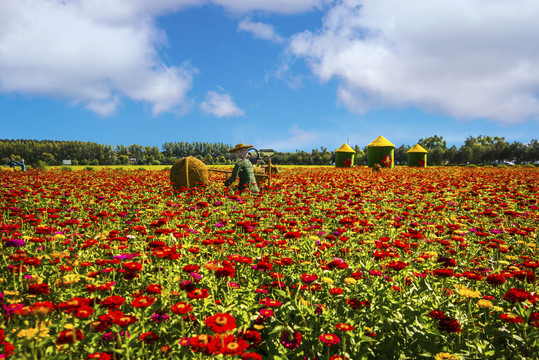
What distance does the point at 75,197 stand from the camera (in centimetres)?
829

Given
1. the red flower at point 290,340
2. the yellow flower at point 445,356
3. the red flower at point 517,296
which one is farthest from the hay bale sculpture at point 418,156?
the red flower at point 290,340

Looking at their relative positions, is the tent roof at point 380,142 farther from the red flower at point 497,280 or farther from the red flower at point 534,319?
the red flower at point 534,319

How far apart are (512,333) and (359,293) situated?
124cm

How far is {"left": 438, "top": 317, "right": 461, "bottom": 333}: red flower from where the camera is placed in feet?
6.84

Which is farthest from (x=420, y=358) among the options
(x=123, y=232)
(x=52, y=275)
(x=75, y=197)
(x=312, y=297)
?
(x=75, y=197)

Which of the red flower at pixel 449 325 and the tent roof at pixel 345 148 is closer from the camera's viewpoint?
the red flower at pixel 449 325

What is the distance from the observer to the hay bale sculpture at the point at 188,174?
10345mm

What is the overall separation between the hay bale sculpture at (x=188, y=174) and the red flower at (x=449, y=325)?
902 cm

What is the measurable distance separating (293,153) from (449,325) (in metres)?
112

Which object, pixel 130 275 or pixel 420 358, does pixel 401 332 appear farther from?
pixel 130 275

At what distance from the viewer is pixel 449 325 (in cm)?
212

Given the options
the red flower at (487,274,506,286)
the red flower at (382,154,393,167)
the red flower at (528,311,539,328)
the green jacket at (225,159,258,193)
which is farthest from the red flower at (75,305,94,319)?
the red flower at (382,154,393,167)

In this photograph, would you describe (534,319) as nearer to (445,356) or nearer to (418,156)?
(445,356)

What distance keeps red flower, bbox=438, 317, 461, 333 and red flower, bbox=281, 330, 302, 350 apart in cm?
110
